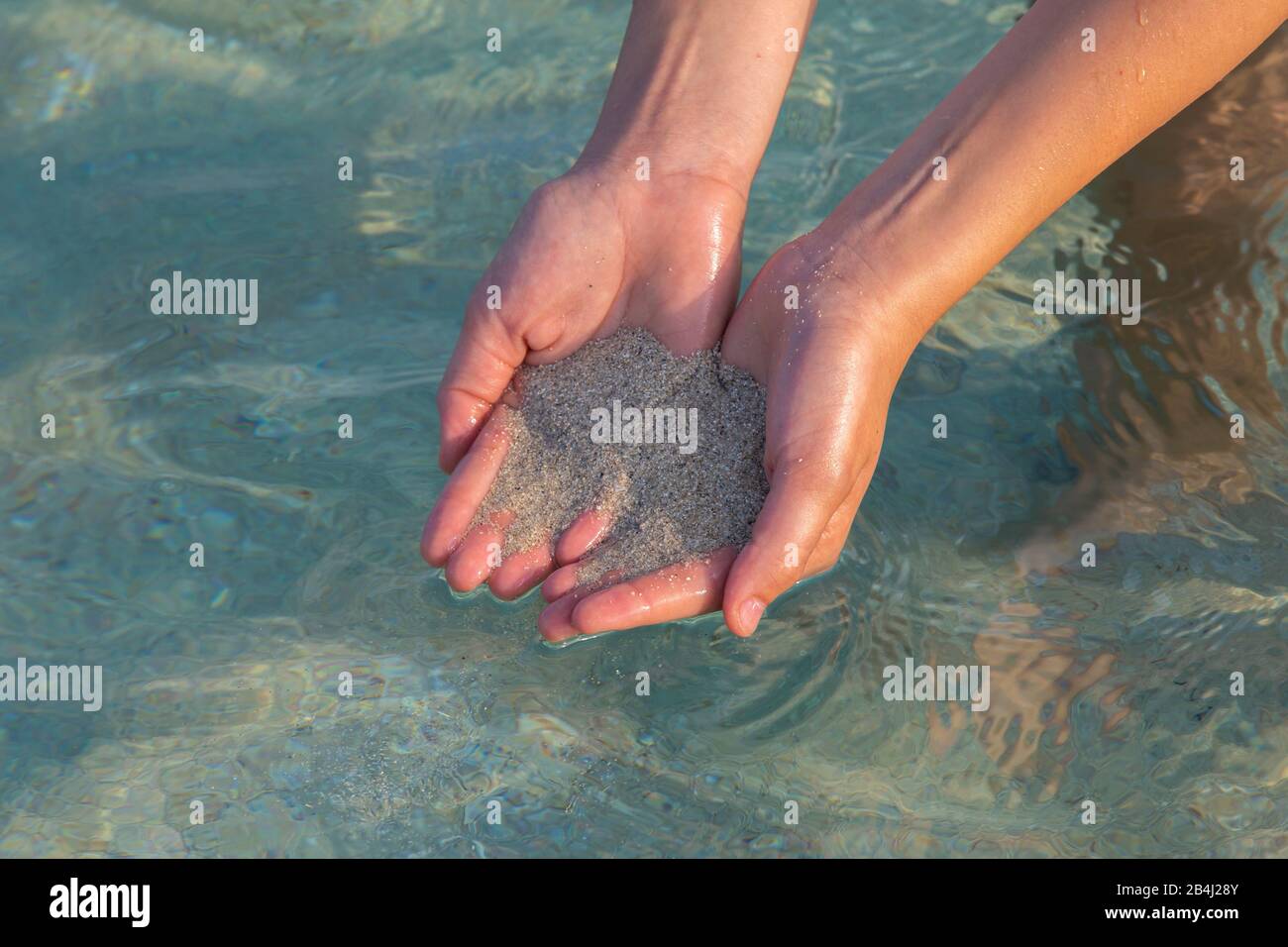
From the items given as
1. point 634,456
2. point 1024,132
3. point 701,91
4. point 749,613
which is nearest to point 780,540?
point 749,613

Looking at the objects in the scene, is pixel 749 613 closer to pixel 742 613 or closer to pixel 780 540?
pixel 742 613

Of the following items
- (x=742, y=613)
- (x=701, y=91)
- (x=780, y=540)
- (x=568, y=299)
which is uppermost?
(x=701, y=91)

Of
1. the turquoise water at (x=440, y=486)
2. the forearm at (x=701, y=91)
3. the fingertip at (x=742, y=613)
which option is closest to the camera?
the fingertip at (x=742, y=613)

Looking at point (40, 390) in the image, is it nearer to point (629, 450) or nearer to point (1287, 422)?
point (629, 450)

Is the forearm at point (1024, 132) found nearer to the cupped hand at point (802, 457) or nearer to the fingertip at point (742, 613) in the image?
the cupped hand at point (802, 457)

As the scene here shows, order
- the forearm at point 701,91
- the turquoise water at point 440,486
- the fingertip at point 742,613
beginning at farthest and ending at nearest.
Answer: the forearm at point 701,91, the turquoise water at point 440,486, the fingertip at point 742,613

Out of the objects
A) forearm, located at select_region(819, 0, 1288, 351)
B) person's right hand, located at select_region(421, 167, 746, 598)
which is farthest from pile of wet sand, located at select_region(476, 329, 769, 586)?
forearm, located at select_region(819, 0, 1288, 351)

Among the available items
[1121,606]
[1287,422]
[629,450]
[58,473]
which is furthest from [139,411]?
[1287,422]

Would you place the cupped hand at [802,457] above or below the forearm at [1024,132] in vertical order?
below

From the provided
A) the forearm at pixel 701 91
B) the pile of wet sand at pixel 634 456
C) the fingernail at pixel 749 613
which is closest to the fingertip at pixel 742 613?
the fingernail at pixel 749 613
